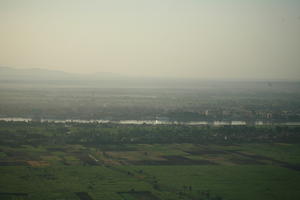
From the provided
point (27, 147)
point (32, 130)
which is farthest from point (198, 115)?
point (27, 147)

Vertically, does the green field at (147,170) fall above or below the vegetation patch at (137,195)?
above

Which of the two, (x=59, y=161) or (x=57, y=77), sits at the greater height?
(x=57, y=77)

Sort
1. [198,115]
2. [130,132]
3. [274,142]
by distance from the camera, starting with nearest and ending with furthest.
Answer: [274,142], [130,132], [198,115]

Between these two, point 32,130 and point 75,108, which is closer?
point 32,130

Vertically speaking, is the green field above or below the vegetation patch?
above

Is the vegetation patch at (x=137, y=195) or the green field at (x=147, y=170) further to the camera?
the green field at (x=147, y=170)

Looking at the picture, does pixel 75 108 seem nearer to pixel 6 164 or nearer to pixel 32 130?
pixel 32 130

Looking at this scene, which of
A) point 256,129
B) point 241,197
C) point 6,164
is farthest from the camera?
point 256,129

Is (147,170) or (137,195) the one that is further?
(147,170)

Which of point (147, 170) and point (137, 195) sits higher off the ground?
point (147, 170)

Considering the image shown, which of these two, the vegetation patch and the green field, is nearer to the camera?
the vegetation patch
